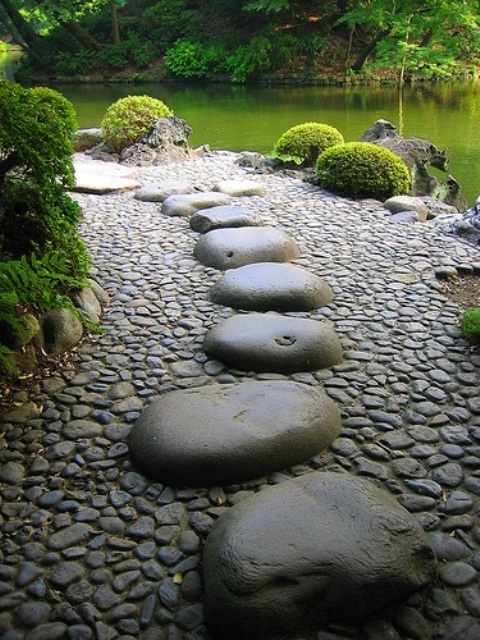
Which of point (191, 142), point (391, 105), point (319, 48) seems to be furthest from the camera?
point (319, 48)

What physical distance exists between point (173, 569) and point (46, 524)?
620mm

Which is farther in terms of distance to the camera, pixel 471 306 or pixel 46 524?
pixel 471 306

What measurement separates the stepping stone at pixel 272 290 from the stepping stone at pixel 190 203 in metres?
2.43

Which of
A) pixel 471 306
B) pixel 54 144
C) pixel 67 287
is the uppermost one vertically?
pixel 54 144

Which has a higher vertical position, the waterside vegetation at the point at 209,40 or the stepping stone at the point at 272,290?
the waterside vegetation at the point at 209,40

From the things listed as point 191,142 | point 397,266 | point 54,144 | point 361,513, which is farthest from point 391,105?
point 361,513

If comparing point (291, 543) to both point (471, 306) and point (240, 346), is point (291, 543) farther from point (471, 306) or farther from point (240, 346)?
point (471, 306)

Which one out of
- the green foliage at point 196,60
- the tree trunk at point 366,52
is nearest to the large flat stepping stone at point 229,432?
the tree trunk at point 366,52

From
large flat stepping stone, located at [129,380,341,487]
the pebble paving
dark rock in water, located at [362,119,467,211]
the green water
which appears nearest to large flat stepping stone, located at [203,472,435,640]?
the pebble paving

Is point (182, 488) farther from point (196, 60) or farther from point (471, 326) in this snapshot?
point (196, 60)

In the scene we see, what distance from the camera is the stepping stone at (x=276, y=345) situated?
3.64 meters

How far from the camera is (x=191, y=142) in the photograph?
571 inches

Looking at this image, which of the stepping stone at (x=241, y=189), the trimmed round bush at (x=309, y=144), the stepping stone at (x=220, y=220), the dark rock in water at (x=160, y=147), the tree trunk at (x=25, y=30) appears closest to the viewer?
the stepping stone at (x=220, y=220)

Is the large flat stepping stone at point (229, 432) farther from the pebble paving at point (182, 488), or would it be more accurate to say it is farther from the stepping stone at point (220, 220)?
the stepping stone at point (220, 220)
